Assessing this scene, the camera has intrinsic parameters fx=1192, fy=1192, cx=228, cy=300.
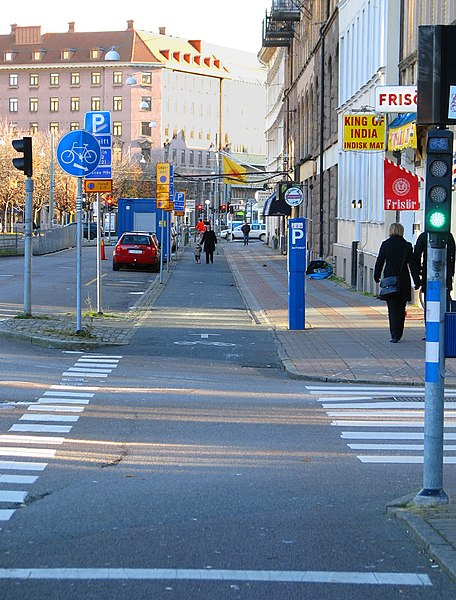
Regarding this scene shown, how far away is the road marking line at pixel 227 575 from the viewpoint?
5887mm

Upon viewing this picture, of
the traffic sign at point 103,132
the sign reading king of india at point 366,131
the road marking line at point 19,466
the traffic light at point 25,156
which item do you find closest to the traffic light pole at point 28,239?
the traffic light at point 25,156

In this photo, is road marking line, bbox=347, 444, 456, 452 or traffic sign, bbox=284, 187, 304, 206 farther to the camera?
traffic sign, bbox=284, 187, 304, 206

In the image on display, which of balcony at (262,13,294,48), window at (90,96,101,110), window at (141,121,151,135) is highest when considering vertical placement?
window at (90,96,101,110)

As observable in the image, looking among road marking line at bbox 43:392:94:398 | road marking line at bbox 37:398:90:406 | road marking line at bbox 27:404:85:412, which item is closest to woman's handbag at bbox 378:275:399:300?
road marking line at bbox 43:392:94:398

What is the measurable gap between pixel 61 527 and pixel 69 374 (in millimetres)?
7536

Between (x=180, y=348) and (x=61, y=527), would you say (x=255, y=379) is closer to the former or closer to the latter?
(x=180, y=348)

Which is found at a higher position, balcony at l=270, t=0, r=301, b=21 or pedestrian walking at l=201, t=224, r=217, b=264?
balcony at l=270, t=0, r=301, b=21

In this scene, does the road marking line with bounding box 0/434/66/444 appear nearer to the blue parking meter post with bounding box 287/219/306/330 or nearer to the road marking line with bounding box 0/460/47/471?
the road marking line with bounding box 0/460/47/471

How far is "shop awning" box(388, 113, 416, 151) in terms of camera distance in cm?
2389

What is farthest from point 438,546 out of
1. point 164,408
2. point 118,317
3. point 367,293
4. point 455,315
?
point 367,293

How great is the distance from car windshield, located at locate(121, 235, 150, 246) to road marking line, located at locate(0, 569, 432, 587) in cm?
4042

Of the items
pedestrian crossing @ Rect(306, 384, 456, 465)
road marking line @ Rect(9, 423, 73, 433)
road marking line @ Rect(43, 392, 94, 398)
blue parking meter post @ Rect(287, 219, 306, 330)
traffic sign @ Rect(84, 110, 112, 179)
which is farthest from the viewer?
traffic sign @ Rect(84, 110, 112, 179)

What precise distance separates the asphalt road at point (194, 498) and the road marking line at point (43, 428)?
5 cm

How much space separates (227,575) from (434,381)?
2035 millimetres
